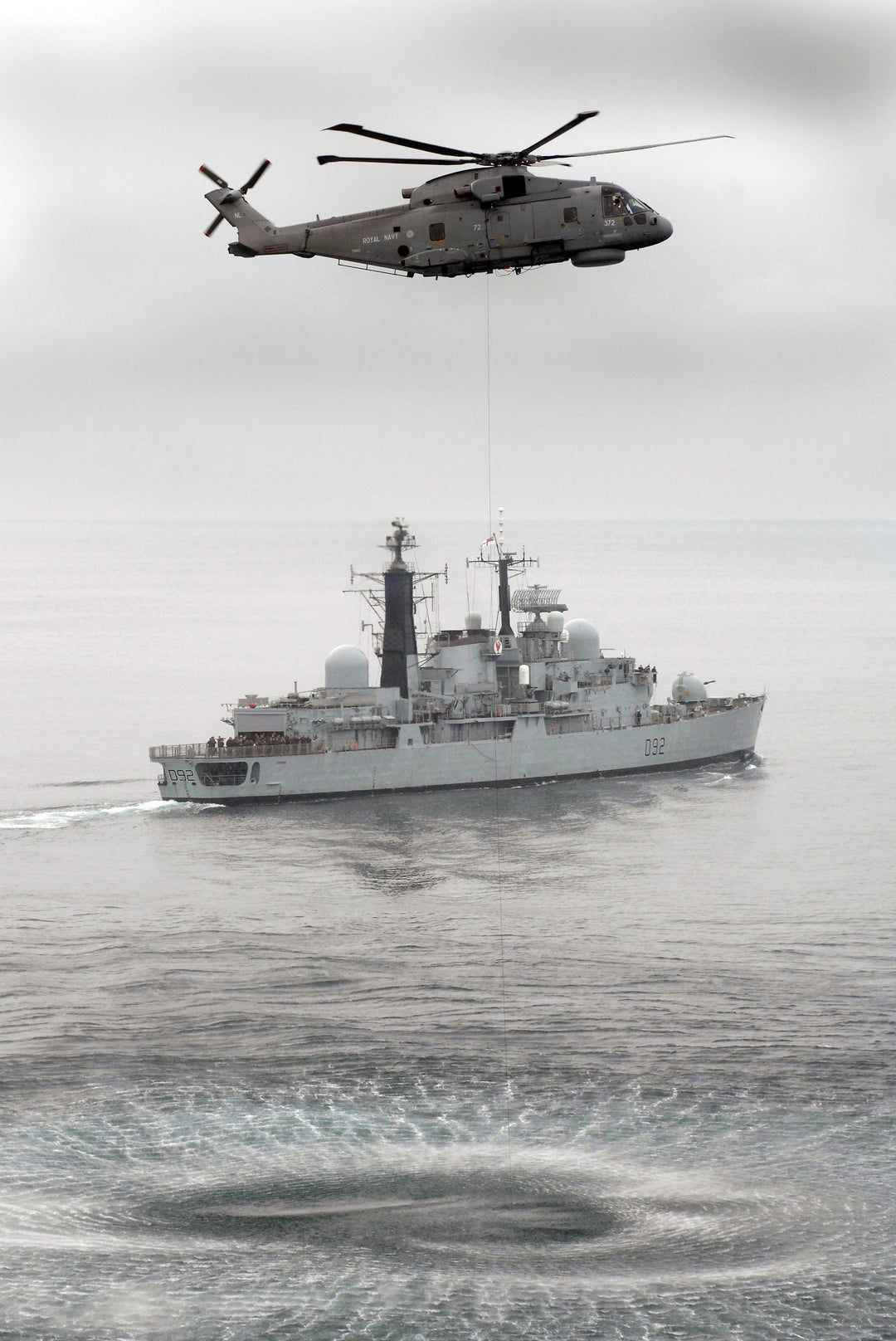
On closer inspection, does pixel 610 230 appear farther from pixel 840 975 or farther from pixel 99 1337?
pixel 99 1337

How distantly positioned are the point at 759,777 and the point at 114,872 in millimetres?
28071

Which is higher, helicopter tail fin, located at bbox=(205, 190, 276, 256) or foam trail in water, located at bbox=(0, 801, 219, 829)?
helicopter tail fin, located at bbox=(205, 190, 276, 256)

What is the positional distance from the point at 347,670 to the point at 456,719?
5086 millimetres

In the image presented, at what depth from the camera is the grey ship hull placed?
183 feet

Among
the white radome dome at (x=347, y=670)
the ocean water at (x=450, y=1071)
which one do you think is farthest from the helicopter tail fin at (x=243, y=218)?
the white radome dome at (x=347, y=670)

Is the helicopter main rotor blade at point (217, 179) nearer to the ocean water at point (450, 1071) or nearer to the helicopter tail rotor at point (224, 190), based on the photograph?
the helicopter tail rotor at point (224, 190)

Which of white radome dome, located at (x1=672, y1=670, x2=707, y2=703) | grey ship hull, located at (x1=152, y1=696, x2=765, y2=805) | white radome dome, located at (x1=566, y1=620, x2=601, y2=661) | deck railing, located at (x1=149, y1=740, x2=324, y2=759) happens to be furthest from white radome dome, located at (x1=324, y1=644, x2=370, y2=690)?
white radome dome, located at (x1=672, y1=670, x2=707, y2=703)

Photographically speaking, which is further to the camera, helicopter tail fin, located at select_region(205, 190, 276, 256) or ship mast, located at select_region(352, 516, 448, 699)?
ship mast, located at select_region(352, 516, 448, 699)

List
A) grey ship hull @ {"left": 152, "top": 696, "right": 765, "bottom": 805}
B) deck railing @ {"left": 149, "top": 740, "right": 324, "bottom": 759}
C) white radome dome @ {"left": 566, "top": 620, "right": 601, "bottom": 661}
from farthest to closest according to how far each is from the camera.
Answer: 1. white radome dome @ {"left": 566, "top": 620, "right": 601, "bottom": 661}
2. grey ship hull @ {"left": 152, "top": 696, "right": 765, "bottom": 805}
3. deck railing @ {"left": 149, "top": 740, "right": 324, "bottom": 759}

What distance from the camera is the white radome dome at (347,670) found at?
197 feet

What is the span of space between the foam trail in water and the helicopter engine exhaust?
99.1 ft

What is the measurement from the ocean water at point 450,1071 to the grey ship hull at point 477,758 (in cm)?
240

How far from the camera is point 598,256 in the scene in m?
27.6

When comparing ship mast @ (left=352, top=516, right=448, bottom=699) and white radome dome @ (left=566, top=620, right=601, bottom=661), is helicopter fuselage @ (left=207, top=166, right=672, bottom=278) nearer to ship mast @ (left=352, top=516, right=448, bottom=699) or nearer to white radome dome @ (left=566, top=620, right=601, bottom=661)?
ship mast @ (left=352, top=516, right=448, bottom=699)
